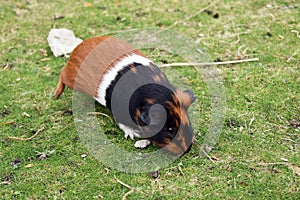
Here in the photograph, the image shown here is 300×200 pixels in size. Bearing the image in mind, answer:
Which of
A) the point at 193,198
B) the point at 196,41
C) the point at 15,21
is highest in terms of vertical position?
the point at 15,21

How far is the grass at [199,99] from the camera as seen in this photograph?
465 centimetres

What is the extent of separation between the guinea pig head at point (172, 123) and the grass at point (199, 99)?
0.74 ft


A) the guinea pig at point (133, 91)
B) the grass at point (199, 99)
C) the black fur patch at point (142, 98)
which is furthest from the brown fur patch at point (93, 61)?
the grass at point (199, 99)

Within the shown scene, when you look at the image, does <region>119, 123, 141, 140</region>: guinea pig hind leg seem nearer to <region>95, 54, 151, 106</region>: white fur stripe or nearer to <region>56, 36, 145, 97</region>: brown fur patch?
<region>95, 54, 151, 106</region>: white fur stripe

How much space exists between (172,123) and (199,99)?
127 cm

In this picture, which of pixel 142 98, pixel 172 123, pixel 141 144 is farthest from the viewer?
pixel 141 144

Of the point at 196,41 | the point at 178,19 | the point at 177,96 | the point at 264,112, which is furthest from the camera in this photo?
the point at 178,19

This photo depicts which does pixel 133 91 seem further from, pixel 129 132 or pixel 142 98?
pixel 129 132

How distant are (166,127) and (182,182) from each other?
0.60m

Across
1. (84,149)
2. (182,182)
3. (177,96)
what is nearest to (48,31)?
(84,149)

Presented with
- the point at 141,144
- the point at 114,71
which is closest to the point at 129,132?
the point at 141,144

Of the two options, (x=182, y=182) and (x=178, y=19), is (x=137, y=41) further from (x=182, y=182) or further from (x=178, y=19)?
(x=182, y=182)

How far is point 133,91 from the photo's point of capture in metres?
5.01

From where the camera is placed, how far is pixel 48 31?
739cm
